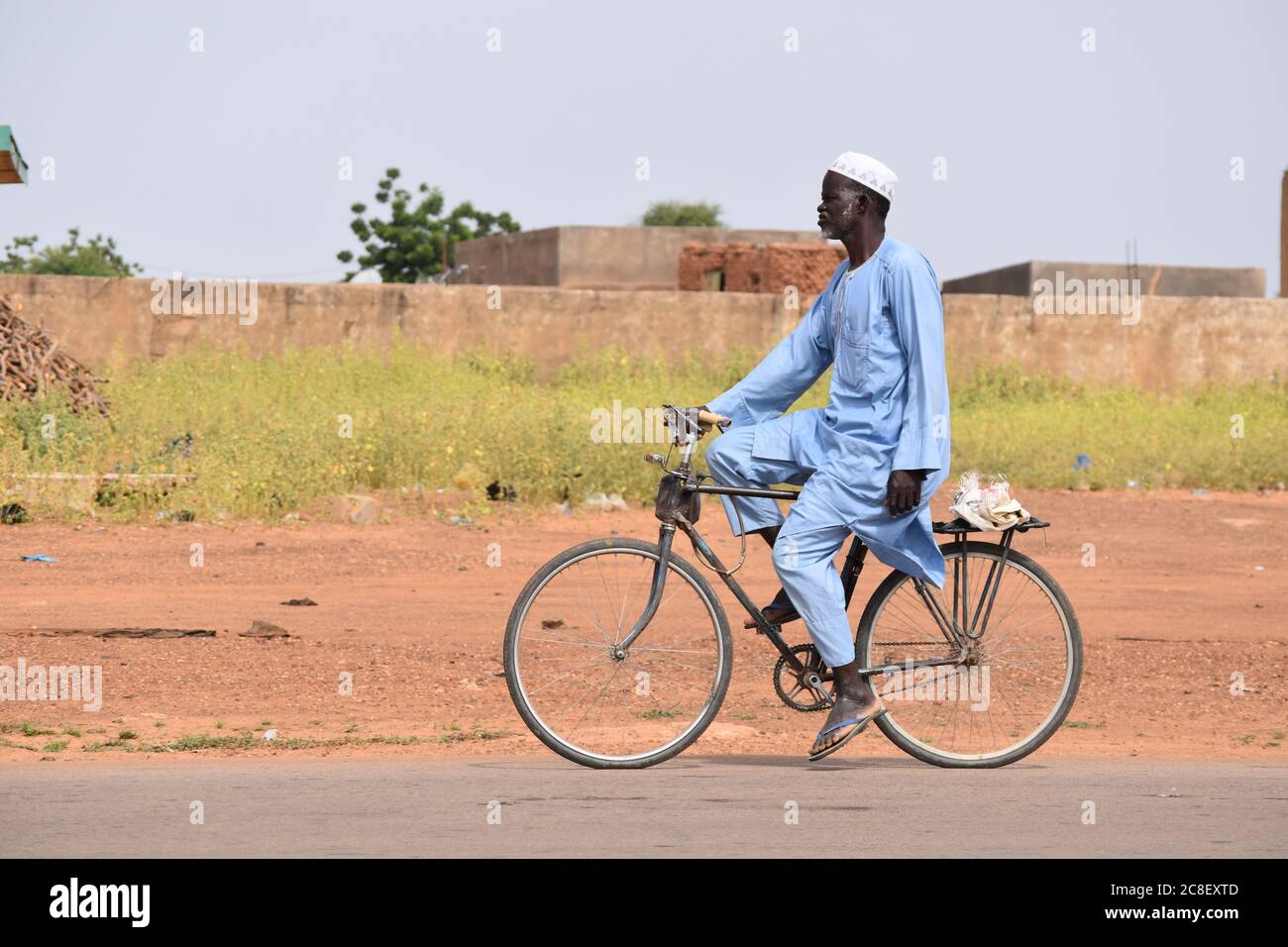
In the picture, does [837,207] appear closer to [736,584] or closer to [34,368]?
[736,584]

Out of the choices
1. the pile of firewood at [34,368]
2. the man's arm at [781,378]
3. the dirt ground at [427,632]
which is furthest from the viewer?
the pile of firewood at [34,368]

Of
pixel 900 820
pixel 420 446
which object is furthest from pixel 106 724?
pixel 420 446

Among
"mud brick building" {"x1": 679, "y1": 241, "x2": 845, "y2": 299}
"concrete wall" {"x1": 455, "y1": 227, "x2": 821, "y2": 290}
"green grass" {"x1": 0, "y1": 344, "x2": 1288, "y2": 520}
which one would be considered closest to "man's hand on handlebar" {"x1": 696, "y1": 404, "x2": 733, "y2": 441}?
"green grass" {"x1": 0, "y1": 344, "x2": 1288, "y2": 520}

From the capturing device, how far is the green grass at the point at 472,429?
516 inches

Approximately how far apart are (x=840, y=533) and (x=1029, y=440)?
12.1 m

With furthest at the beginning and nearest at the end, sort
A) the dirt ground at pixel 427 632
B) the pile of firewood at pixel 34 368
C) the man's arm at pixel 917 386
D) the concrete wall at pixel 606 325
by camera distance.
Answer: the concrete wall at pixel 606 325 < the pile of firewood at pixel 34 368 < the dirt ground at pixel 427 632 < the man's arm at pixel 917 386

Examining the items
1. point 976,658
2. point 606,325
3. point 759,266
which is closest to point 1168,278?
point 759,266

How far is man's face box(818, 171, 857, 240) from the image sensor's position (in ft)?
16.9

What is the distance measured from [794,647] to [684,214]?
4151 cm

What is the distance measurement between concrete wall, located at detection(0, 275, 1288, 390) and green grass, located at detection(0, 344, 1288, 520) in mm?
280

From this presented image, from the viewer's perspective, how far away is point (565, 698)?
223 inches

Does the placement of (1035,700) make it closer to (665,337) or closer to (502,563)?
(502,563)

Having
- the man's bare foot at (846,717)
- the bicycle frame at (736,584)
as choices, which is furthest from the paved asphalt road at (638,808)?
the bicycle frame at (736,584)

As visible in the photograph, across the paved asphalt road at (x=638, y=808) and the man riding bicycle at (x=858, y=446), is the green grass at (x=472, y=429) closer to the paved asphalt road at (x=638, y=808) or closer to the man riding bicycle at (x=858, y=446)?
the paved asphalt road at (x=638, y=808)
